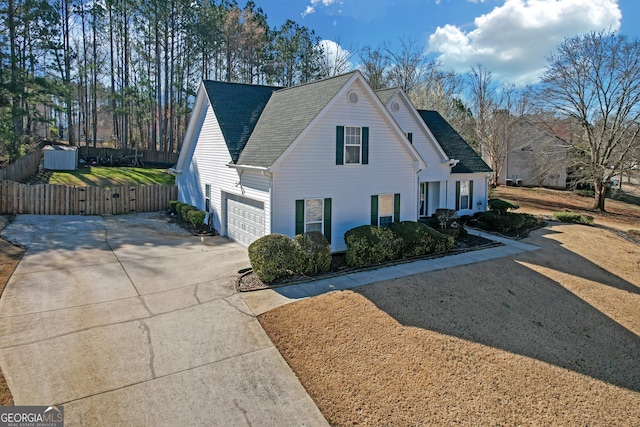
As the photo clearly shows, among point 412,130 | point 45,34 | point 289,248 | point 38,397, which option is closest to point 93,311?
point 38,397

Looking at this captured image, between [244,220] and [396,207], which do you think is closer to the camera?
[244,220]

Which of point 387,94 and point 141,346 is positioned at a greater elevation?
point 387,94

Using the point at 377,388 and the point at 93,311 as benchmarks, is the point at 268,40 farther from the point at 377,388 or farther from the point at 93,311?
the point at 377,388

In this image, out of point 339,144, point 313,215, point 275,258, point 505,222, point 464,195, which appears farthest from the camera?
point 464,195

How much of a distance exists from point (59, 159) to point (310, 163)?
26.9 m

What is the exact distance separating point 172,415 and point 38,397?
219 centimetres

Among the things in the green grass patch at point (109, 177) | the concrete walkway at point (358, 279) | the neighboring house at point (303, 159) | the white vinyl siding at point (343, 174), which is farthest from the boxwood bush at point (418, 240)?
the green grass patch at point (109, 177)

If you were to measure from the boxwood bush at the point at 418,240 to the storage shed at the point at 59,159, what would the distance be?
2857cm

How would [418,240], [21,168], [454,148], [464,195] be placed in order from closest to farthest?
[418,240], [464,195], [21,168], [454,148]

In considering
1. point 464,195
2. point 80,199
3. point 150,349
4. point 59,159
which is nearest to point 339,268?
point 150,349

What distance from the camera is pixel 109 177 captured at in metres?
29.8

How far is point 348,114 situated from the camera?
14.6 meters

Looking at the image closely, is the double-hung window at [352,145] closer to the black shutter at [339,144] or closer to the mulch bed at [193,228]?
the black shutter at [339,144]

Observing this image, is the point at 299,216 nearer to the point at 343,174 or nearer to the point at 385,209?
the point at 343,174
